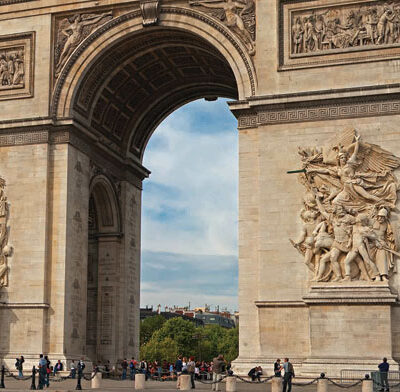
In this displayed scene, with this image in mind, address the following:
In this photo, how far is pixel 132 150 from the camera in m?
43.5

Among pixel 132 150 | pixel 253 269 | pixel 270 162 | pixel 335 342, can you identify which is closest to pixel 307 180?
pixel 270 162

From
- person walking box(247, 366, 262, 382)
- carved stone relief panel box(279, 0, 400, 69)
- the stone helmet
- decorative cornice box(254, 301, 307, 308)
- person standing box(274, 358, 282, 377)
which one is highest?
carved stone relief panel box(279, 0, 400, 69)

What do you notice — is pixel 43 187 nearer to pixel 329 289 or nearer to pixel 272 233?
pixel 272 233

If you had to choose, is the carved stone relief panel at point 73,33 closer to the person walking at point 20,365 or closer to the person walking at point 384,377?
the person walking at point 20,365

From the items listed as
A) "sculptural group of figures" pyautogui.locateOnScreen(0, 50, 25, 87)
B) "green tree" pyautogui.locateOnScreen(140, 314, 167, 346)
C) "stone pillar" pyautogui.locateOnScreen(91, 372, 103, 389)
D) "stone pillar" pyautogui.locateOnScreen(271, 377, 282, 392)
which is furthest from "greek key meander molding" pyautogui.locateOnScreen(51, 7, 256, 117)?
"green tree" pyautogui.locateOnScreen(140, 314, 167, 346)

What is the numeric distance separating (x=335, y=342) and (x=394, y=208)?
209 inches

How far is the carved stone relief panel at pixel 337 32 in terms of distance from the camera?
3192 cm

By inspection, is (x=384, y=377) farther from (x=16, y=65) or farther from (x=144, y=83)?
(x=16, y=65)

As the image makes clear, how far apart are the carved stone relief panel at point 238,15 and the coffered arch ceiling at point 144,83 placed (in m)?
1.53

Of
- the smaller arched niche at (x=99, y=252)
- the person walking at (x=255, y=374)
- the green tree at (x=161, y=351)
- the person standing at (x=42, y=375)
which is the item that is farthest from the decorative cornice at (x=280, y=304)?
the green tree at (x=161, y=351)

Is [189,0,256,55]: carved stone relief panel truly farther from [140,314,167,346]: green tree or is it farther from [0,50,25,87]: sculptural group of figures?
[140,314,167,346]: green tree

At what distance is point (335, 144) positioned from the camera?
3170cm

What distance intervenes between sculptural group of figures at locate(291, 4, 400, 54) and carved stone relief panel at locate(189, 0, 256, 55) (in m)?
1.86

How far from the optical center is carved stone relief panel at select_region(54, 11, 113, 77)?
36.5m
